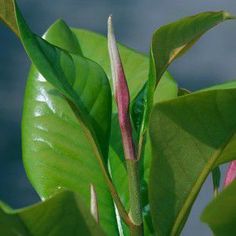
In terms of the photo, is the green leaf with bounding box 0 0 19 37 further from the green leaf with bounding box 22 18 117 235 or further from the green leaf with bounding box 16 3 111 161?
the green leaf with bounding box 22 18 117 235

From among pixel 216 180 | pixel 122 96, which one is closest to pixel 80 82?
pixel 122 96

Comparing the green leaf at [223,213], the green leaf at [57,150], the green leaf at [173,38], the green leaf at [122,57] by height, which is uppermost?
the green leaf at [173,38]

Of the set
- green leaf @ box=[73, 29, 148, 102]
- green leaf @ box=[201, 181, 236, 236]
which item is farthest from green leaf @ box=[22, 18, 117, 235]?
green leaf @ box=[201, 181, 236, 236]

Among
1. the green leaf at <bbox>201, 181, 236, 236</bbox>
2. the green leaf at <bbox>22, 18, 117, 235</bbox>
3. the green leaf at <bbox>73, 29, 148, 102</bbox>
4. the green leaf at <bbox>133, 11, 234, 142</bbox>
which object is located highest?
the green leaf at <bbox>133, 11, 234, 142</bbox>

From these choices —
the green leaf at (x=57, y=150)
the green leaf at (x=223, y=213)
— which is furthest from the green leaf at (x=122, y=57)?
the green leaf at (x=223, y=213)

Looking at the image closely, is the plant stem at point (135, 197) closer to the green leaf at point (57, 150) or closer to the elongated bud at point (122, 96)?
the elongated bud at point (122, 96)
